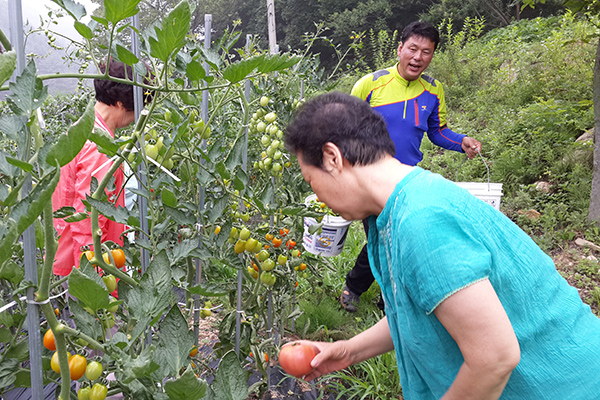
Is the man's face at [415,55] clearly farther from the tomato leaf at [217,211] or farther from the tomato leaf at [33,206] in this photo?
the tomato leaf at [33,206]

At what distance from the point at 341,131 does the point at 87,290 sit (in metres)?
0.58

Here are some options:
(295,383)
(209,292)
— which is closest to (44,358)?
(209,292)

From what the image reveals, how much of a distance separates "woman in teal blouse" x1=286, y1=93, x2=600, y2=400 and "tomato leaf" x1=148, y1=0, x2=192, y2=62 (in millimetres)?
419

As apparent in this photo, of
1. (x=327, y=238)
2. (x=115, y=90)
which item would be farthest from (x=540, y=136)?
(x=115, y=90)

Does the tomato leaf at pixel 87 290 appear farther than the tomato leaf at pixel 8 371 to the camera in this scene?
No

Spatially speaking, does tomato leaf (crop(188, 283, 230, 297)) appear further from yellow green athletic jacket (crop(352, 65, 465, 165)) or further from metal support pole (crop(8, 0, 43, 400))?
yellow green athletic jacket (crop(352, 65, 465, 165))

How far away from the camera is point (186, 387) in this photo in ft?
1.57

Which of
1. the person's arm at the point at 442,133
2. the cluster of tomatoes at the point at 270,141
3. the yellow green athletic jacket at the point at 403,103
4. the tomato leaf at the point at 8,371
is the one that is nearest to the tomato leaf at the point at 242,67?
the tomato leaf at the point at 8,371

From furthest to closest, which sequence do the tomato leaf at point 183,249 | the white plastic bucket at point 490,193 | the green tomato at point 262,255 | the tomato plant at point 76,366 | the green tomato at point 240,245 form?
the white plastic bucket at point 490,193, the green tomato at point 262,255, the green tomato at point 240,245, the tomato leaf at point 183,249, the tomato plant at point 76,366

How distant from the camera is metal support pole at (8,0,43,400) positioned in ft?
1.71

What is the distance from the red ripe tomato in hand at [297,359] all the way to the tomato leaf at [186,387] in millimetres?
619

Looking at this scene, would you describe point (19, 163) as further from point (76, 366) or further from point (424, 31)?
point (424, 31)

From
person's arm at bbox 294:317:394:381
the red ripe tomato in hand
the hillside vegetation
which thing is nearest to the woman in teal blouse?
person's arm at bbox 294:317:394:381

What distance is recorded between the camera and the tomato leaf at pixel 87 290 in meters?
0.45
